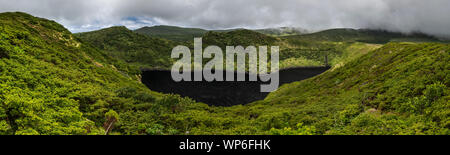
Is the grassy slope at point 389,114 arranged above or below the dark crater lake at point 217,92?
above

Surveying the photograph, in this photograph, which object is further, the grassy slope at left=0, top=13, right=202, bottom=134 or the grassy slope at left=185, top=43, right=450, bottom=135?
the grassy slope at left=0, top=13, right=202, bottom=134

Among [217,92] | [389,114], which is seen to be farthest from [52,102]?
[217,92]

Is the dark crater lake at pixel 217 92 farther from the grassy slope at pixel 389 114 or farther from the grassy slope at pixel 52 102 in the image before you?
the grassy slope at pixel 389 114

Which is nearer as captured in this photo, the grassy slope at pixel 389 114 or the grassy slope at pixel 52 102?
the grassy slope at pixel 389 114

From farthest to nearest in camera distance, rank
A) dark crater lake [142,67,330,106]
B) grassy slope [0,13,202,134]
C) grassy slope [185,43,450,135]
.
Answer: dark crater lake [142,67,330,106] → grassy slope [0,13,202,134] → grassy slope [185,43,450,135]

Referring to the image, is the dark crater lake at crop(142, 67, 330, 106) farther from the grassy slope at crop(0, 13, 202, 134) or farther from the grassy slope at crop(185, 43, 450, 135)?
the grassy slope at crop(185, 43, 450, 135)

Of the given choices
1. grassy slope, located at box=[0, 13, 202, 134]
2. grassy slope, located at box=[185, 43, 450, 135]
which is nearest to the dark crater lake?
grassy slope, located at box=[0, 13, 202, 134]

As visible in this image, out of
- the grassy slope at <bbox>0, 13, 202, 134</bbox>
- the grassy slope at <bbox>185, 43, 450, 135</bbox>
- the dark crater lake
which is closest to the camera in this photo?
the grassy slope at <bbox>185, 43, 450, 135</bbox>

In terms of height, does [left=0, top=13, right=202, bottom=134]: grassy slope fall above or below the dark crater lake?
above

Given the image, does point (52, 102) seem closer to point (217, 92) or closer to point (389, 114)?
point (389, 114)

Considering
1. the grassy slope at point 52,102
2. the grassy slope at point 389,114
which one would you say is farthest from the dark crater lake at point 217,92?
the grassy slope at point 389,114
